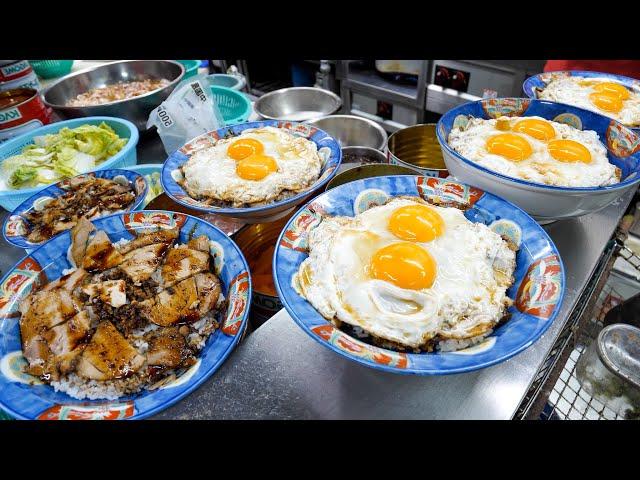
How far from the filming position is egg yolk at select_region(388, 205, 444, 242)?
168 centimetres

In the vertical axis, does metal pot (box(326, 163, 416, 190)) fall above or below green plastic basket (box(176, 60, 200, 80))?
below

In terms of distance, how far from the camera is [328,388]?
1455mm

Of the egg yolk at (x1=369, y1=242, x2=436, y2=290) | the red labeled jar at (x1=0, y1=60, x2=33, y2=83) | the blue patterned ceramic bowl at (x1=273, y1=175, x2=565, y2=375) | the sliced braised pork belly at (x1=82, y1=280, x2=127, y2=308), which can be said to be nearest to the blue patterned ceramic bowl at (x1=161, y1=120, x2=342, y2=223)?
the blue patterned ceramic bowl at (x1=273, y1=175, x2=565, y2=375)

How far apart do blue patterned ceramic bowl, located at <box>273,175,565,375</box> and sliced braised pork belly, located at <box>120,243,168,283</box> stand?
657mm

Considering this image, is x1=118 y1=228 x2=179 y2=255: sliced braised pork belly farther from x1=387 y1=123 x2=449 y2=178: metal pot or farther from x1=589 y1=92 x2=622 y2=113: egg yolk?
x1=589 y1=92 x2=622 y2=113: egg yolk

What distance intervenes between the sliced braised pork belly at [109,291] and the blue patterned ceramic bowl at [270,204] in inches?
20.5

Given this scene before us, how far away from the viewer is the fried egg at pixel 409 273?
1.40 metres

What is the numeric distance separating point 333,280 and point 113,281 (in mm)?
1024

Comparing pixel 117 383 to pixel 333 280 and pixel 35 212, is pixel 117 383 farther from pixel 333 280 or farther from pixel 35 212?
pixel 35 212

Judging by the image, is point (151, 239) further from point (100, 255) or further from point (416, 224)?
point (416, 224)

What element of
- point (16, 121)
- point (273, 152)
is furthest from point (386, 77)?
point (16, 121)

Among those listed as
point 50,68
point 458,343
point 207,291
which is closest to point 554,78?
point 458,343

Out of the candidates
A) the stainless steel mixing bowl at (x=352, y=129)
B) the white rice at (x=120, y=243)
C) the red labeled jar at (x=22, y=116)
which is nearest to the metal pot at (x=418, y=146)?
the stainless steel mixing bowl at (x=352, y=129)

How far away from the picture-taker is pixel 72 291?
166 centimetres
